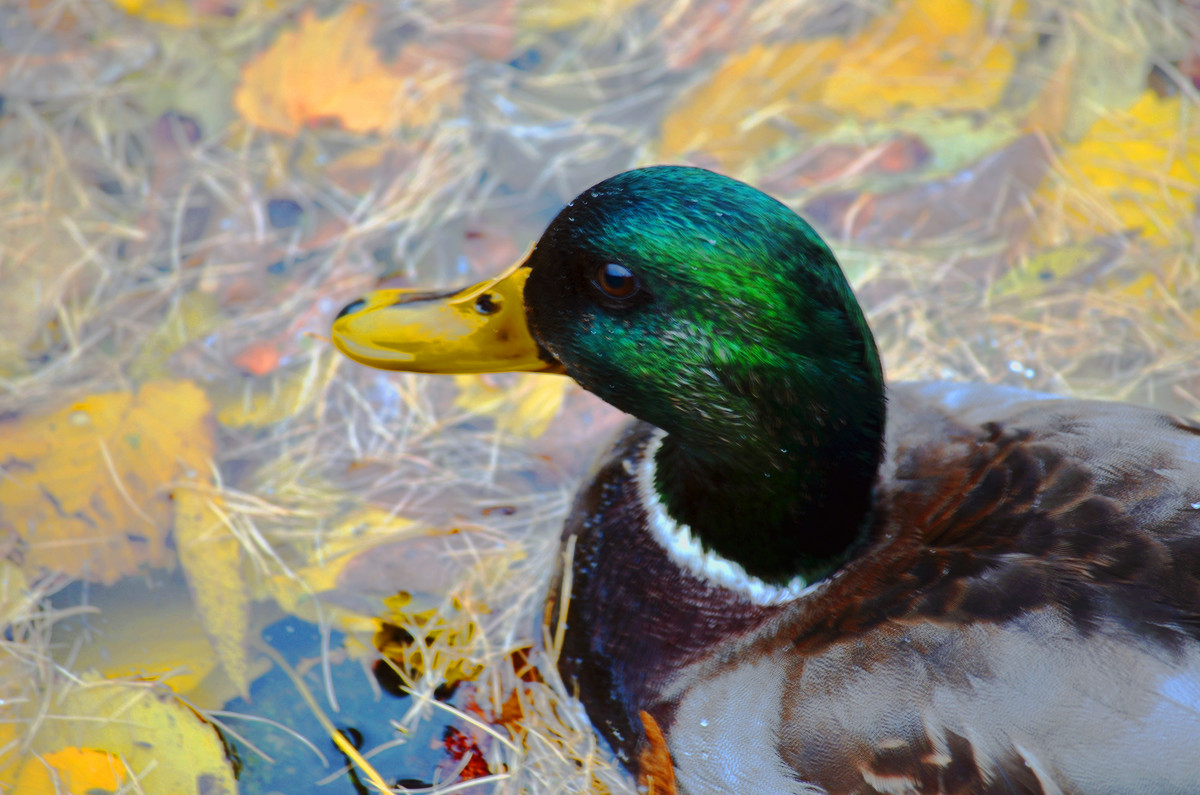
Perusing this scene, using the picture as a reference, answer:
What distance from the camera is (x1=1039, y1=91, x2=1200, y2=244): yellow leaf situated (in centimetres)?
312

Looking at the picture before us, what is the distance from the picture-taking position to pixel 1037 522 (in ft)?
5.55

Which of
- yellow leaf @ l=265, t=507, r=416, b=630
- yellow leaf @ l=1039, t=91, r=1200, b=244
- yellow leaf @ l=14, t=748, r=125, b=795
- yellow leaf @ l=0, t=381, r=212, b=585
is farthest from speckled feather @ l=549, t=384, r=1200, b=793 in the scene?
yellow leaf @ l=1039, t=91, r=1200, b=244

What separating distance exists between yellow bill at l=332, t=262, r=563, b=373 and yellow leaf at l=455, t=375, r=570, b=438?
0.91 m

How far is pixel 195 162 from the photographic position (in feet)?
10.8

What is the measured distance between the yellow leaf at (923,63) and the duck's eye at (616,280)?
6.92ft

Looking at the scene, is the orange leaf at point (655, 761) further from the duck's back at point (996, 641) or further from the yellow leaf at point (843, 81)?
the yellow leaf at point (843, 81)

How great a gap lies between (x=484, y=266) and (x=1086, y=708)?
6.87ft

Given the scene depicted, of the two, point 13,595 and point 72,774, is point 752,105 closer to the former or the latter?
point 13,595

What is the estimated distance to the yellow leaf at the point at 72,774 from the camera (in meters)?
2.15

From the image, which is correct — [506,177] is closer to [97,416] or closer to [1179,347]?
[97,416]

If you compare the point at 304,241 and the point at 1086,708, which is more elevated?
the point at 1086,708

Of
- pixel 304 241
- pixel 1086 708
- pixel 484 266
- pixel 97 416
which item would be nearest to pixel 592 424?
pixel 484 266

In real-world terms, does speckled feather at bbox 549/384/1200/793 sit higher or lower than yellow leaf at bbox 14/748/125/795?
higher

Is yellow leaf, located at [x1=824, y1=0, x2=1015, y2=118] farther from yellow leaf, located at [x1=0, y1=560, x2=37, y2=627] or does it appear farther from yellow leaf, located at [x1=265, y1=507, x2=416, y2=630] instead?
Answer: yellow leaf, located at [x1=0, y1=560, x2=37, y2=627]
